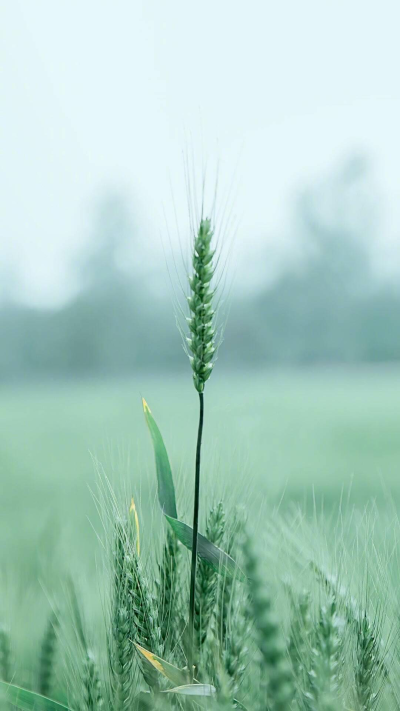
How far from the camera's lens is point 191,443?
A: 12.4 inches

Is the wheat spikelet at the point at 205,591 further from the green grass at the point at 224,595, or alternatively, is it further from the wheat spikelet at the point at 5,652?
the wheat spikelet at the point at 5,652

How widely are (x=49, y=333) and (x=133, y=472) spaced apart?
3.71 meters

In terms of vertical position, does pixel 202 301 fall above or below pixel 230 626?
above

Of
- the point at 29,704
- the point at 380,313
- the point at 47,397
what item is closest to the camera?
the point at 29,704

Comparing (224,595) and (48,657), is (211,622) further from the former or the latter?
(48,657)

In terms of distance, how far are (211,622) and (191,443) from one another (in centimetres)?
8

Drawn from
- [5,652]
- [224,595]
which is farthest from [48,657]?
[224,595]

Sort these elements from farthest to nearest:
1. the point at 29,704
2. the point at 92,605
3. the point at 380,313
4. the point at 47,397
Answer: the point at 380,313
the point at 47,397
the point at 92,605
the point at 29,704

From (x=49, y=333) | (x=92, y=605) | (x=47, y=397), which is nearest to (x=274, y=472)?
(x=92, y=605)

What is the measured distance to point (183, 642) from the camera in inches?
11.4

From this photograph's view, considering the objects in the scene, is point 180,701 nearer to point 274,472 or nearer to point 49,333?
point 274,472

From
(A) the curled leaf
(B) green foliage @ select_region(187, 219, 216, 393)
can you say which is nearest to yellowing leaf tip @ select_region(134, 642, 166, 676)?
(A) the curled leaf

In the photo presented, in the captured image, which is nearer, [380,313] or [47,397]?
[47,397]

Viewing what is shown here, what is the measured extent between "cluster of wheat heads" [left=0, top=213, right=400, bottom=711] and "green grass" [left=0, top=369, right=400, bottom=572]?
24mm
